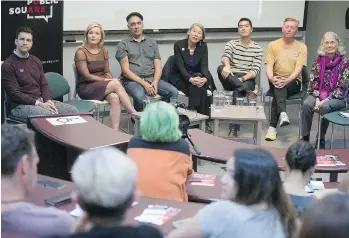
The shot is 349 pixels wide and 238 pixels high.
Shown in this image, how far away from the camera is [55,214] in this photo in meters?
2.12

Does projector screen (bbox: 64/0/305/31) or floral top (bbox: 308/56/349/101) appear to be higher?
projector screen (bbox: 64/0/305/31)

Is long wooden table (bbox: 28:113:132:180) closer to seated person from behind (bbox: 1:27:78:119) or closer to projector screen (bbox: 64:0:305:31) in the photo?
seated person from behind (bbox: 1:27:78:119)

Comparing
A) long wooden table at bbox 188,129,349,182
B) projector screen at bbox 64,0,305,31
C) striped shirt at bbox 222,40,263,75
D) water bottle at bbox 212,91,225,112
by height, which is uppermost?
projector screen at bbox 64,0,305,31

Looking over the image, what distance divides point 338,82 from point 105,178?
4524 mm

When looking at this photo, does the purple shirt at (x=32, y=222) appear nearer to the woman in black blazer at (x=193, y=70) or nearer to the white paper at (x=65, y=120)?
the white paper at (x=65, y=120)

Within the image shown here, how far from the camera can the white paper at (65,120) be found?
13.7ft

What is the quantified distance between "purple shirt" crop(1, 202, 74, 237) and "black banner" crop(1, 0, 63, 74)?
3673 millimetres

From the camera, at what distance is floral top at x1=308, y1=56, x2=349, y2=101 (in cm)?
588

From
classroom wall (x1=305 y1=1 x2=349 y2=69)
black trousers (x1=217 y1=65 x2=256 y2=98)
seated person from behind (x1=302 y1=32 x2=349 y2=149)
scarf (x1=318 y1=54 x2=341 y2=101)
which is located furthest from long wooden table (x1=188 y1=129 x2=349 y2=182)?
classroom wall (x1=305 y1=1 x2=349 y2=69)

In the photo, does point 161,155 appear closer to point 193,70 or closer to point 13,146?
point 13,146

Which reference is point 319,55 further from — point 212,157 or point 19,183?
point 19,183

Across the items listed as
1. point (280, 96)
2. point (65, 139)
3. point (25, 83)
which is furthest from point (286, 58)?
point (65, 139)

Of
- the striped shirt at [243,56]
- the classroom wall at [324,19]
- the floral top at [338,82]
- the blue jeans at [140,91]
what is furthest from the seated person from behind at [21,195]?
the classroom wall at [324,19]

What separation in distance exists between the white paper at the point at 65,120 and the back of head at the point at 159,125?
1266 millimetres
